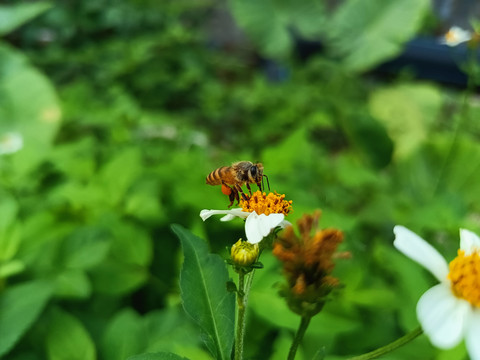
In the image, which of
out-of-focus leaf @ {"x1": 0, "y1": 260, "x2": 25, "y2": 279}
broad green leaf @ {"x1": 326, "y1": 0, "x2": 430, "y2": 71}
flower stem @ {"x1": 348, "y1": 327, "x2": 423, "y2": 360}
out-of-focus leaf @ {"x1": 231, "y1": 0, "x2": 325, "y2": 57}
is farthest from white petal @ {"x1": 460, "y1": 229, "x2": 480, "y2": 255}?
out-of-focus leaf @ {"x1": 231, "y1": 0, "x2": 325, "y2": 57}

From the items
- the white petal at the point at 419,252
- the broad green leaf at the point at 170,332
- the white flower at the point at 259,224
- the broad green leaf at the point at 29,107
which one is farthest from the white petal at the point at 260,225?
the broad green leaf at the point at 29,107

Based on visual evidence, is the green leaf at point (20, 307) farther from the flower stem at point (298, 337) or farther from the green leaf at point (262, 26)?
the green leaf at point (262, 26)

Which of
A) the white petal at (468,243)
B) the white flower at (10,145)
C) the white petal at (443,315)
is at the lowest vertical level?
the white petal at (443,315)

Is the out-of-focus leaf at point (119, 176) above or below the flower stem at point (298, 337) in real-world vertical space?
above

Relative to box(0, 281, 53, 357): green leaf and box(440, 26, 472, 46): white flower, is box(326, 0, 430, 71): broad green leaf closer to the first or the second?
box(440, 26, 472, 46): white flower

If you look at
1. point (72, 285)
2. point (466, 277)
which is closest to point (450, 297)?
point (466, 277)
